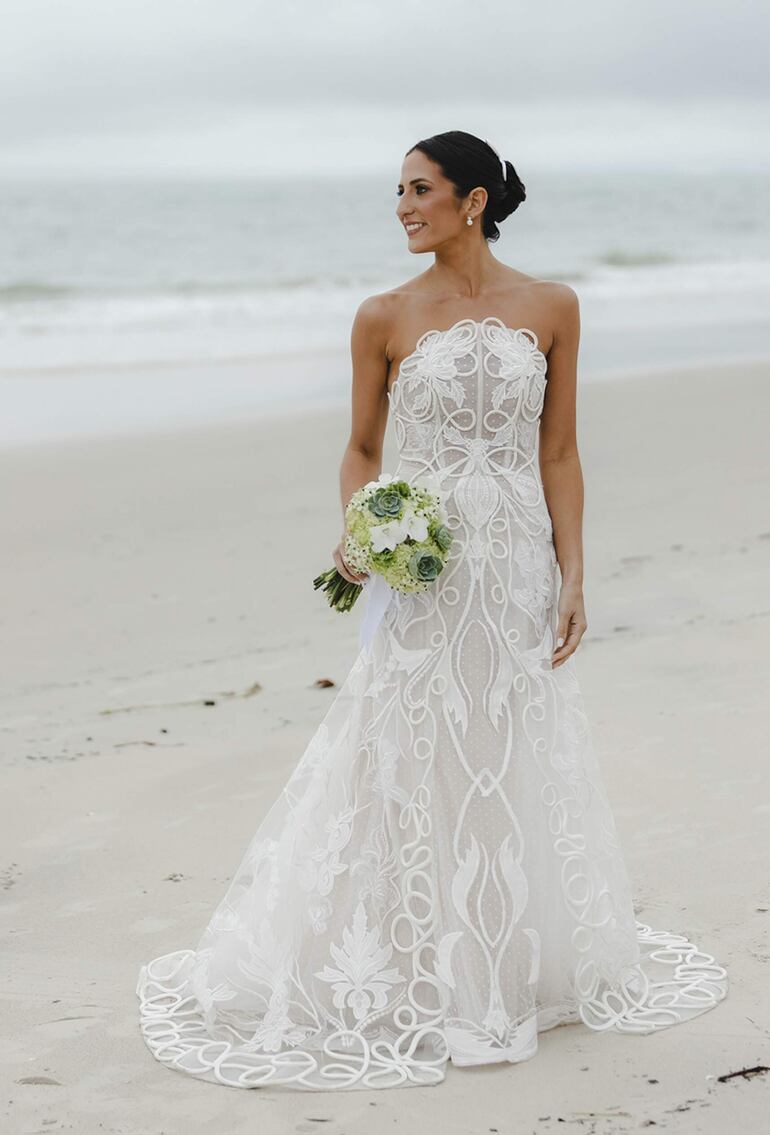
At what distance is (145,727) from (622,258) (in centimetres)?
2829

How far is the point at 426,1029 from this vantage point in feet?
12.4

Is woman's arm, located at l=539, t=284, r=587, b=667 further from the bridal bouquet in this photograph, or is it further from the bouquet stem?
the bouquet stem

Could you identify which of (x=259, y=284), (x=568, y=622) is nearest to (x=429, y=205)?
(x=568, y=622)

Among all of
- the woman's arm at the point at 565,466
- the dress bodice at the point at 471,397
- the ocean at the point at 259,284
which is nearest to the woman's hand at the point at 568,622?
the woman's arm at the point at 565,466

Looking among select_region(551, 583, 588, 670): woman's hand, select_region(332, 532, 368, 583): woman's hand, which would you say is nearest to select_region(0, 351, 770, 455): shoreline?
select_region(332, 532, 368, 583): woman's hand

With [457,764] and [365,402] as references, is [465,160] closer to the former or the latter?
[365,402]

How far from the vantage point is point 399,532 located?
3682 millimetres

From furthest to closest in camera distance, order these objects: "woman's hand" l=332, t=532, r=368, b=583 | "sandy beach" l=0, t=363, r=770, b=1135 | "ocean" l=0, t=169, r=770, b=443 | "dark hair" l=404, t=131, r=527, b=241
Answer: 1. "ocean" l=0, t=169, r=770, b=443
2. "woman's hand" l=332, t=532, r=368, b=583
3. "dark hair" l=404, t=131, r=527, b=241
4. "sandy beach" l=0, t=363, r=770, b=1135

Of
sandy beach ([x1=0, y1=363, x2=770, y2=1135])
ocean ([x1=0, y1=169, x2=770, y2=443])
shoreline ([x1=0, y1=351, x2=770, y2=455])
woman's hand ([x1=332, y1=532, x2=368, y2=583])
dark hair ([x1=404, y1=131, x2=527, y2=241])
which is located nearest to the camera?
sandy beach ([x1=0, y1=363, x2=770, y2=1135])

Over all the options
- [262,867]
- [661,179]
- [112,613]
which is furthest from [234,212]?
[262,867]

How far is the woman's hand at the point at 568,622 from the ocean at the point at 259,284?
31.5 ft

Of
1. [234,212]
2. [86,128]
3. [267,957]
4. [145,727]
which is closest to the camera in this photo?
[267,957]

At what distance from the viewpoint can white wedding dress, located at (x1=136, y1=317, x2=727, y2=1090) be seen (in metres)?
3.80

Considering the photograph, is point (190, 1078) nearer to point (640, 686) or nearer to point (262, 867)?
point (262, 867)
